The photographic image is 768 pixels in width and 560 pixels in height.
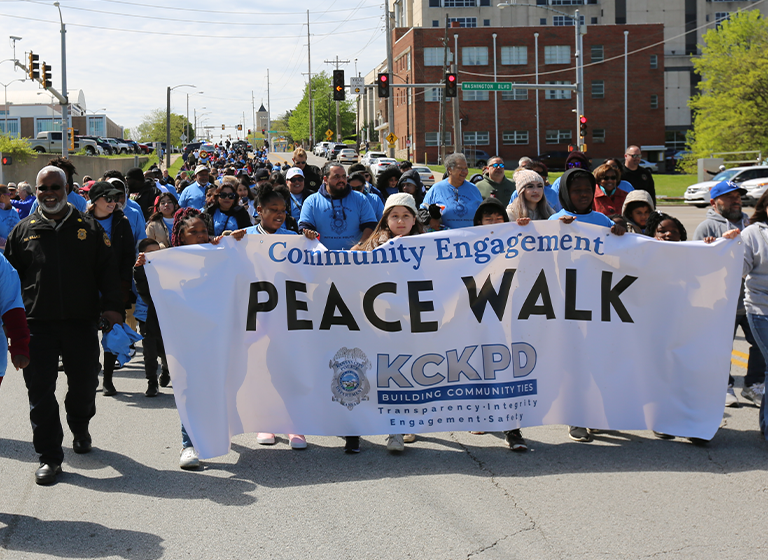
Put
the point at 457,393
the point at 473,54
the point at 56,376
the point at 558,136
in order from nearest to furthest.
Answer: the point at 56,376
the point at 457,393
the point at 473,54
the point at 558,136

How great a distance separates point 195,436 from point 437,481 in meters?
1.74

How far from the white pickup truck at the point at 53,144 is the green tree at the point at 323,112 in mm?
51392

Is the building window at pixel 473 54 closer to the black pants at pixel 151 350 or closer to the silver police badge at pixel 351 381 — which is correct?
the black pants at pixel 151 350

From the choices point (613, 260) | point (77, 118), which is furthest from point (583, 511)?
point (77, 118)

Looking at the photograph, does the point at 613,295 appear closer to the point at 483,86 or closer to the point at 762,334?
the point at 762,334

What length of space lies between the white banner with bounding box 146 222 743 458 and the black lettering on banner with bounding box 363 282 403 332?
0.01 metres

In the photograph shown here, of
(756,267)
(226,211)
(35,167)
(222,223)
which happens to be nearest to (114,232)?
(222,223)

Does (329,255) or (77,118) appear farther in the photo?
(77,118)

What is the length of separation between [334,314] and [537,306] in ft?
4.97

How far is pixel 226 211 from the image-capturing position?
957 cm

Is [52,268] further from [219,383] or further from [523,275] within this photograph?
[523,275]

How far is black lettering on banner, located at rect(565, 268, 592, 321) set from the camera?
20.2 feet

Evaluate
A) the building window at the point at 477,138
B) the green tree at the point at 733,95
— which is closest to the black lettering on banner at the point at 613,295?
the green tree at the point at 733,95

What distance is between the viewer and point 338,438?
658 cm
